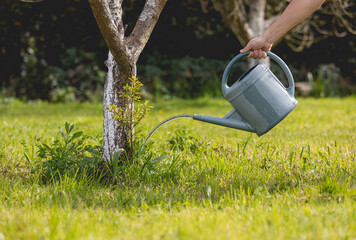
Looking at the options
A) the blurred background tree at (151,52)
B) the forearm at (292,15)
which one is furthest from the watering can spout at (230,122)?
the blurred background tree at (151,52)

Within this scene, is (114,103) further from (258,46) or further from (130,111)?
(258,46)

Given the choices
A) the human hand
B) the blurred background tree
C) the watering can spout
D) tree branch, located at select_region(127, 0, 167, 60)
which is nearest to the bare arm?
the human hand

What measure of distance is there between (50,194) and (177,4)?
6356 mm

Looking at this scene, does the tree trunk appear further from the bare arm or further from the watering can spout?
the bare arm

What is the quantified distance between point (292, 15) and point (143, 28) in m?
0.87

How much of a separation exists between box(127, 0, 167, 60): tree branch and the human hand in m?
0.61

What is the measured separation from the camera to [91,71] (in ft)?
24.8

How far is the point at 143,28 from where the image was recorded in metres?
2.43

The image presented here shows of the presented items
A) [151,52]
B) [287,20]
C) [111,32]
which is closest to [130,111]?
[111,32]

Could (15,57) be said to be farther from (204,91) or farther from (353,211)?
(353,211)

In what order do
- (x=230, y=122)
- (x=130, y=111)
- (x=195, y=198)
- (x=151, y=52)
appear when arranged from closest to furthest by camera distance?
(x=195, y=198) → (x=230, y=122) → (x=130, y=111) → (x=151, y=52)

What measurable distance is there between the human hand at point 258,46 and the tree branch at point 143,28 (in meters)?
0.61

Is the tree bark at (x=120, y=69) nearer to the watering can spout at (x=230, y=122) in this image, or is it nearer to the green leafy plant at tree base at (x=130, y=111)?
the green leafy plant at tree base at (x=130, y=111)

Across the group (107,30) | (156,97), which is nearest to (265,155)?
(107,30)
